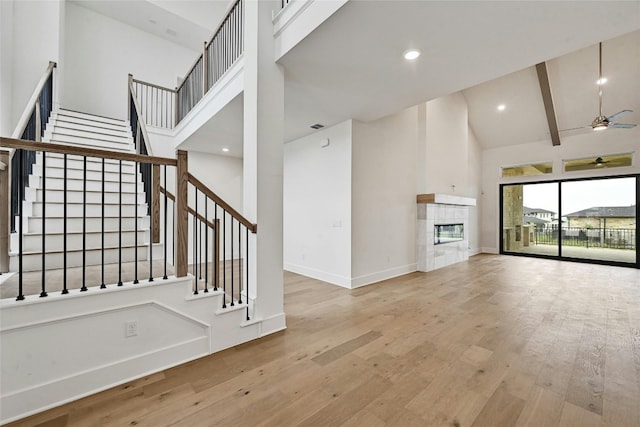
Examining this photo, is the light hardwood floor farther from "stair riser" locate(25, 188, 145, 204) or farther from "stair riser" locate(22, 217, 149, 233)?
"stair riser" locate(25, 188, 145, 204)

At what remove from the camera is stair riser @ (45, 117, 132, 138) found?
4324mm

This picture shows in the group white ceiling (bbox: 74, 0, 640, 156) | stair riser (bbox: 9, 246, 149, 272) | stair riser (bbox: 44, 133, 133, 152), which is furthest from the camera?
stair riser (bbox: 44, 133, 133, 152)

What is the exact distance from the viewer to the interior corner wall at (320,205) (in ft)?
14.3

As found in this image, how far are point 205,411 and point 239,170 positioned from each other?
19.0 ft

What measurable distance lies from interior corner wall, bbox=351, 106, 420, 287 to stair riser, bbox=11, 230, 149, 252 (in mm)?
3059

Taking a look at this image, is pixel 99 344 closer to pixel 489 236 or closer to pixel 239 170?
pixel 239 170

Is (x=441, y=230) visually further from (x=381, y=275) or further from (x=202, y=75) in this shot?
(x=202, y=75)

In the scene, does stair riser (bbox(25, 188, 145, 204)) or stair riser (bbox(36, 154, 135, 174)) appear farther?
stair riser (bbox(36, 154, 135, 174))

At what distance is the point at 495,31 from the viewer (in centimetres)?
219

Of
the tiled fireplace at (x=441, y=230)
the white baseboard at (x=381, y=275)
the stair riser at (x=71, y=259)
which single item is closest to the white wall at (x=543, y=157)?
the tiled fireplace at (x=441, y=230)

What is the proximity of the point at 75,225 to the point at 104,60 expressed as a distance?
5.64 m

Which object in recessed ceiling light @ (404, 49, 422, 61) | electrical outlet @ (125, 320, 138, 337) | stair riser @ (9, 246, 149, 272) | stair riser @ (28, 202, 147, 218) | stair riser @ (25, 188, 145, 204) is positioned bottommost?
electrical outlet @ (125, 320, 138, 337)

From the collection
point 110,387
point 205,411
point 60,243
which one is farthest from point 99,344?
point 60,243

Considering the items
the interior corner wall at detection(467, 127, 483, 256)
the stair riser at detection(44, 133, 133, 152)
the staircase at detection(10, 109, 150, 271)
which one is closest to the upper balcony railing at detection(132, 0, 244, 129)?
the stair riser at detection(44, 133, 133, 152)
